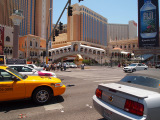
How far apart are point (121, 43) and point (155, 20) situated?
32.3 m

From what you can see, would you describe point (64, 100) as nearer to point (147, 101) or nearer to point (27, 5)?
point (147, 101)

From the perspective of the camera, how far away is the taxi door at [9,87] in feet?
15.0

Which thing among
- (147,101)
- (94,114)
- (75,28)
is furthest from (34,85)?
(75,28)

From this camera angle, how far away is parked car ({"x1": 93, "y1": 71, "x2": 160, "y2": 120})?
8.59 ft

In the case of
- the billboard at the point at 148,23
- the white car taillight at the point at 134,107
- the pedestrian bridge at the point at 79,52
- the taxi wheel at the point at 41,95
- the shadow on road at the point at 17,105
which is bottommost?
the shadow on road at the point at 17,105

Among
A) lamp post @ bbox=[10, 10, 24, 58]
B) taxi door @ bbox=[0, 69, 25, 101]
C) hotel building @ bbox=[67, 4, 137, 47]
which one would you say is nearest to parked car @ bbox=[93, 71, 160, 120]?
taxi door @ bbox=[0, 69, 25, 101]

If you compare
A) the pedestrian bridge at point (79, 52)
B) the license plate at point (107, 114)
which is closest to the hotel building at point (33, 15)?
the pedestrian bridge at point (79, 52)

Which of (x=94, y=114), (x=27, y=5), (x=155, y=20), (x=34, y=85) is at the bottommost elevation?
(x=94, y=114)

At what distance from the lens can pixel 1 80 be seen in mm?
4656

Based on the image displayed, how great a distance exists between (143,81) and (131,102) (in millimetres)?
1257

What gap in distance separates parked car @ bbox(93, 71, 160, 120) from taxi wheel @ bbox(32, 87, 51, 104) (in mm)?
2197

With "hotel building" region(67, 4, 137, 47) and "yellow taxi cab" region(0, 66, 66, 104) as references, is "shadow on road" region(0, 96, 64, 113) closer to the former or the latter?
"yellow taxi cab" region(0, 66, 66, 104)

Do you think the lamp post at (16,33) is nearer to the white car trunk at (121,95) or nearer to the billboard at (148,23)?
the white car trunk at (121,95)

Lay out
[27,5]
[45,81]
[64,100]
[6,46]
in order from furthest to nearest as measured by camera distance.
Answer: [27,5] < [6,46] < [64,100] < [45,81]
